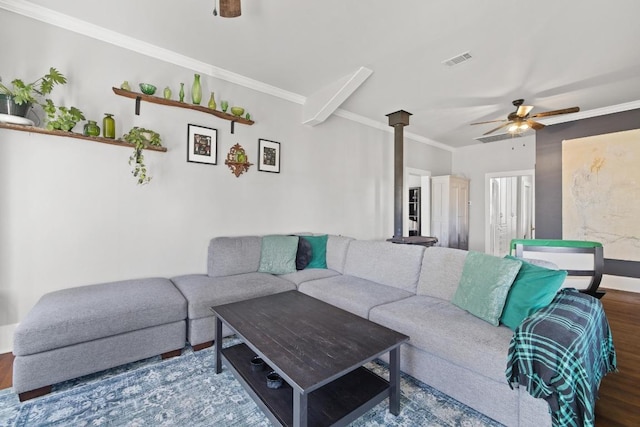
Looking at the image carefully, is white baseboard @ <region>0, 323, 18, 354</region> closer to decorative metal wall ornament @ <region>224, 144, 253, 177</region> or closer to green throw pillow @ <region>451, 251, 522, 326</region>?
decorative metal wall ornament @ <region>224, 144, 253, 177</region>

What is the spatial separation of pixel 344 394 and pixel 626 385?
199cm

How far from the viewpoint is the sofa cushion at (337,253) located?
3235mm

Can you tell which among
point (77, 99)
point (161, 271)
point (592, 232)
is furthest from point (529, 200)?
point (77, 99)

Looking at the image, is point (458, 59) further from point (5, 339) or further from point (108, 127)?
point (5, 339)

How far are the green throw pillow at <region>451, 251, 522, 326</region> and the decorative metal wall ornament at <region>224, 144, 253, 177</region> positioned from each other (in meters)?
2.58

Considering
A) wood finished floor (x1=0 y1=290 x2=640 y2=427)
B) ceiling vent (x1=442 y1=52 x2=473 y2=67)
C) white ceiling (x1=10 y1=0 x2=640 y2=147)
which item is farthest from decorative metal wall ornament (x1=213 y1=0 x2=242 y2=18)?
wood finished floor (x1=0 y1=290 x2=640 y2=427)

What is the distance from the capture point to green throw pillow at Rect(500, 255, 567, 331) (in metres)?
1.59

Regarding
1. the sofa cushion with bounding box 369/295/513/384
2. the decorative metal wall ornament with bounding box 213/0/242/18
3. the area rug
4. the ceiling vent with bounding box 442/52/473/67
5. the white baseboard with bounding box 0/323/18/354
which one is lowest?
the area rug

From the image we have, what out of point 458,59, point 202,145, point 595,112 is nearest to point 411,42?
point 458,59

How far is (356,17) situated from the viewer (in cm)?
229

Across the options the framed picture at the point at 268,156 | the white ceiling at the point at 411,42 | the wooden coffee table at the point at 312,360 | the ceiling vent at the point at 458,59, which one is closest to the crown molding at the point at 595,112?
the white ceiling at the point at 411,42

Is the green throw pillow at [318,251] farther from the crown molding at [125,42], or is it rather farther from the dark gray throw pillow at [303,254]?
the crown molding at [125,42]

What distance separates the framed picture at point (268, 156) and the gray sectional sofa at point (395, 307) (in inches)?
39.1

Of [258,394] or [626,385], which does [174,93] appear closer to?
[258,394]
